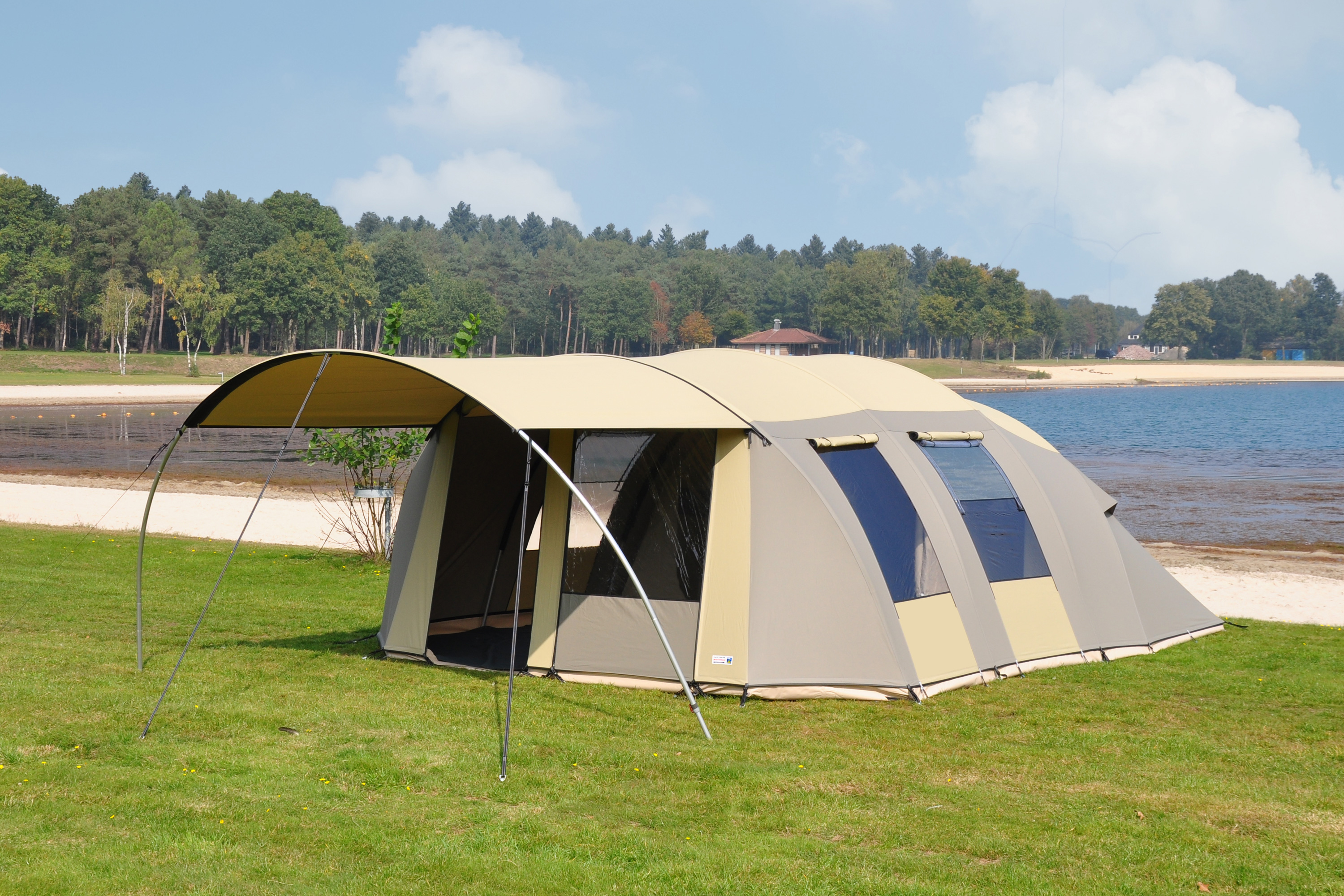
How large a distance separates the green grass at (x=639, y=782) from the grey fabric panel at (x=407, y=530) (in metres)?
0.56

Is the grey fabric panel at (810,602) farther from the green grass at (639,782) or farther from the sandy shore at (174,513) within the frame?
the sandy shore at (174,513)

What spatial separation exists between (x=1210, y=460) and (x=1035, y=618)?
117ft

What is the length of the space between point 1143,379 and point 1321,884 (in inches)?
5193

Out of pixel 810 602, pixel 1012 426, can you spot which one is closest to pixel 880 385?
pixel 1012 426

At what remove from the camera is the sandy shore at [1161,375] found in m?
122

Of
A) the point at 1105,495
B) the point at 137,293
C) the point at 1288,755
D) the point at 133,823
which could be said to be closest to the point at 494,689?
the point at 133,823

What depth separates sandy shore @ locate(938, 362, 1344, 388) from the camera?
12212 cm

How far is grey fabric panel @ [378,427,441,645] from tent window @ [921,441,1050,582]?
4.29 metres

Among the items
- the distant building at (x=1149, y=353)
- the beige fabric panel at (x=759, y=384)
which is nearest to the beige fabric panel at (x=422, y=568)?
the beige fabric panel at (x=759, y=384)

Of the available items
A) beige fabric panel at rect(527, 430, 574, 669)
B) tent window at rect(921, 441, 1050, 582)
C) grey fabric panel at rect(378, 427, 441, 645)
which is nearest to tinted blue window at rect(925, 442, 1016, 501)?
tent window at rect(921, 441, 1050, 582)

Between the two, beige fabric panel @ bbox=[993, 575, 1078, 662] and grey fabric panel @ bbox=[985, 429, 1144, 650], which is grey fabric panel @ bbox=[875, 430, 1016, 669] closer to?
beige fabric panel @ bbox=[993, 575, 1078, 662]

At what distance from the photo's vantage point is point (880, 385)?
33.8 feet

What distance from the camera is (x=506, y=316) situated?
407 feet

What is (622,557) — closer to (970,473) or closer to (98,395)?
(970,473)
